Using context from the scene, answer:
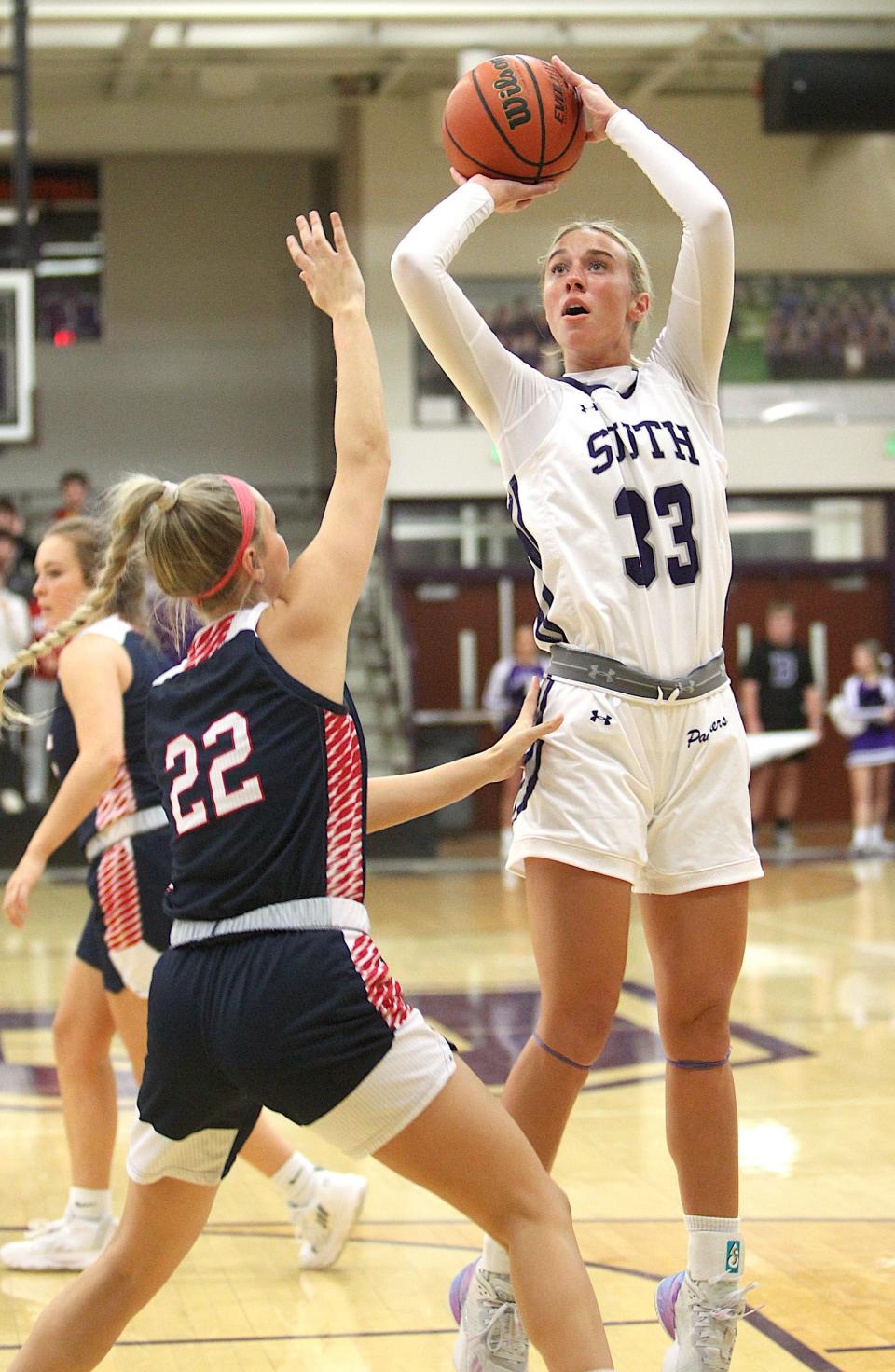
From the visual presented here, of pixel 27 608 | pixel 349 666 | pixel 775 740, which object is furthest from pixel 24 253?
pixel 775 740

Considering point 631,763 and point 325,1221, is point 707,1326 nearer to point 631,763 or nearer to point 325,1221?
point 631,763

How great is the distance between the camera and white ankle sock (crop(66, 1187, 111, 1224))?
146 inches

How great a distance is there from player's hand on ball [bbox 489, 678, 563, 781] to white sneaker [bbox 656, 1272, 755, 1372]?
2.93 feet

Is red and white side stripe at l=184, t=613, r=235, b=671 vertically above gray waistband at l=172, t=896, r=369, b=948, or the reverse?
red and white side stripe at l=184, t=613, r=235, b=671

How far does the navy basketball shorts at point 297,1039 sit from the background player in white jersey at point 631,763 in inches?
20.4

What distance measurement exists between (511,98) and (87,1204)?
247 cm

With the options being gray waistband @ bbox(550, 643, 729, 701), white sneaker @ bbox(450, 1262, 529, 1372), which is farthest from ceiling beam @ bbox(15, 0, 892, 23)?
white sneaker @ bbox(450, 1262, 529, 1372)

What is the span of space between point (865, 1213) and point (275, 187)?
15.6m

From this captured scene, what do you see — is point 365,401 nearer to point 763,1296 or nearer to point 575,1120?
point 763,1296

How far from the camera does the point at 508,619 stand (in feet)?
52.5

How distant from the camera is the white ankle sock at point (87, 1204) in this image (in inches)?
146

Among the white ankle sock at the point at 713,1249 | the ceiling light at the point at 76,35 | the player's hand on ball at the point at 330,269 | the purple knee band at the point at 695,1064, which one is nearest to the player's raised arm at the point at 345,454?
the player's hand on ball at the point at 330,269

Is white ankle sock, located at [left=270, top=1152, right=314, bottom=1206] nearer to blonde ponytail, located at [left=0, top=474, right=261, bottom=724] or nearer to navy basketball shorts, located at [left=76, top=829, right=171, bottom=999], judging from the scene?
navy basketball shorts, located at [left=76, top=829, right=171, bottom=999]

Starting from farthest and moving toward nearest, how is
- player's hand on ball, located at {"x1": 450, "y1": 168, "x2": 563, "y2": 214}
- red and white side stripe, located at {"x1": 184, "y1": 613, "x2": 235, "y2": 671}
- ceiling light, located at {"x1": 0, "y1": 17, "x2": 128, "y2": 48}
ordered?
ceiling light, located at {"x1": 0, "y1": 17, "x2": 128, "y2": 48} → player's hand on ball, located at {"x1": 450, "y1": 168, "x2": 563, "y2": 214} → red and white side stripe, located at {"x1": 184, "y1": 613, "x2": 235, "y2": 671}
